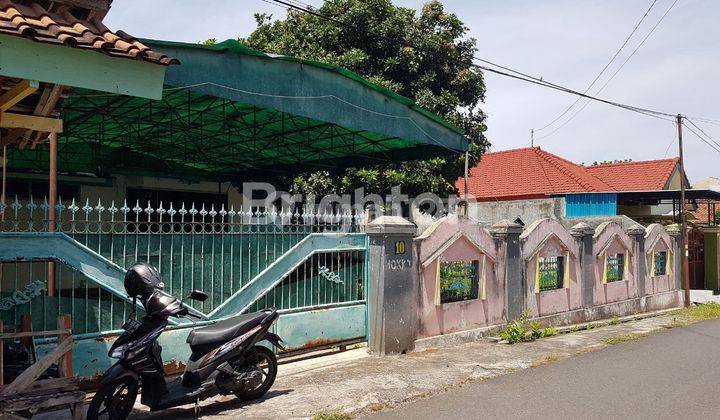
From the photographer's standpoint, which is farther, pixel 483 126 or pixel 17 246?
pixel 483 126

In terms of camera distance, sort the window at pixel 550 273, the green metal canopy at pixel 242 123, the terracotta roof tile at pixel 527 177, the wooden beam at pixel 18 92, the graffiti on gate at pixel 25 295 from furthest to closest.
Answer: the terracotta roof tile at pixel 527 177 < the window at pixel 550 273 < the green metal canopy at pixel 242 123 < the graffiti on gate at pixel 25 295 < the wooden beam at pixel 18 92

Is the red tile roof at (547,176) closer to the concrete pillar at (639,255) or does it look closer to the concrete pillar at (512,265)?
the concrete pillar at (639,255)

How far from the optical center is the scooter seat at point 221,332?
554cm

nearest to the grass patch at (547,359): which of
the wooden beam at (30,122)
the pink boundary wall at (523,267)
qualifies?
the pink boundary wall at (523,267)

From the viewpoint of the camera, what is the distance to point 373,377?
679cm

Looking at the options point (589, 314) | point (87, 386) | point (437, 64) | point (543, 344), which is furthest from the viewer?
point (437, 64)

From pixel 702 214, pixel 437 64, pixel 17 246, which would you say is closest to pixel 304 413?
pixel 17 246

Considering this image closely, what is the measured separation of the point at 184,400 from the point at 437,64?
14.0m

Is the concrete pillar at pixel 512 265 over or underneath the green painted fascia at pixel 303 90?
underneath

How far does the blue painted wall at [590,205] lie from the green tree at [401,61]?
6.18 m

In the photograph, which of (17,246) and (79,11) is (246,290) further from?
(79,11)

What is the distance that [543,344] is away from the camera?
949cm

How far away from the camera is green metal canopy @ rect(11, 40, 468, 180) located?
27.3 feet

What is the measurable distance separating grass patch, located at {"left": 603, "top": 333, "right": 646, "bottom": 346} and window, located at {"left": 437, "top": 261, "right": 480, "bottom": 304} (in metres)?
2.50
